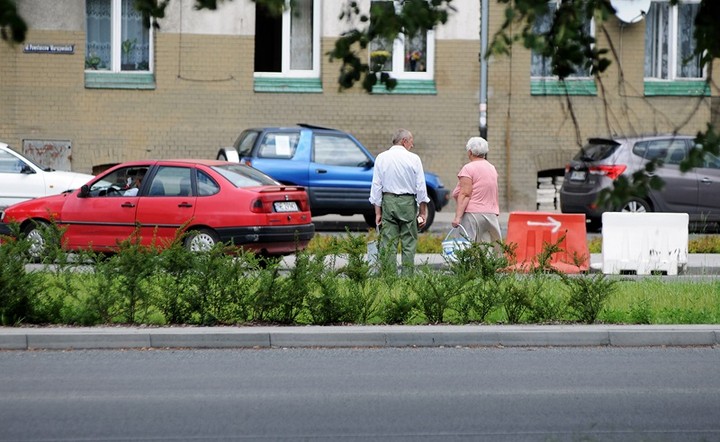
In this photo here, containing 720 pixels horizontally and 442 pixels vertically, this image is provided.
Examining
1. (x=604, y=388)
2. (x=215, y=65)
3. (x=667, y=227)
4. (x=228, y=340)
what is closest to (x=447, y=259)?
(x=228, y=340)

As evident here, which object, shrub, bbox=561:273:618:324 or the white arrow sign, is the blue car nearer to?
the white arrow sign

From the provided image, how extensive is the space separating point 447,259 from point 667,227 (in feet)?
17.5

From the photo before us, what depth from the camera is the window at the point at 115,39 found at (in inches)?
1051

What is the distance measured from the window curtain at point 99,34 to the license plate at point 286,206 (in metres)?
11.2

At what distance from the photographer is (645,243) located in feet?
56.2

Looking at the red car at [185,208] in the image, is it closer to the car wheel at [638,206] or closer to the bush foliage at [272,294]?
the bush foliage at [272,294]

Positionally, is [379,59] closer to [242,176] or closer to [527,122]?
[242,176]

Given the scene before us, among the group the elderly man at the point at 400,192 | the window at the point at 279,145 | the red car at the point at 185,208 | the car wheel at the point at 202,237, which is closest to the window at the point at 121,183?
the red car at the point at 185,208

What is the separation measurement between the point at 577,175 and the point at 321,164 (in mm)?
4537

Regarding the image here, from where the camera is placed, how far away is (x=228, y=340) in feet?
35.8

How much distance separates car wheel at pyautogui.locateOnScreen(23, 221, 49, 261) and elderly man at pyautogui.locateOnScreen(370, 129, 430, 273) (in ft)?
11.8

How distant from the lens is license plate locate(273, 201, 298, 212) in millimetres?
16625

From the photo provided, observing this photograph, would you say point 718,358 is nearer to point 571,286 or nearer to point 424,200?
point 571,286

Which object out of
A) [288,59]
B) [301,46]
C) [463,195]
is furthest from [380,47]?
[301,46]
